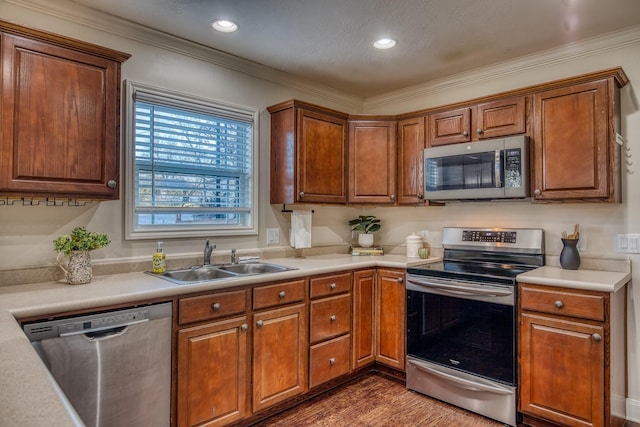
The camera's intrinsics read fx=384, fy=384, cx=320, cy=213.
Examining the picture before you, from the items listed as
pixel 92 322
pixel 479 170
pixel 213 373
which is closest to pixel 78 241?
pixel 92 322

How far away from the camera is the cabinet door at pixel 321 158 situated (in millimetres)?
3053

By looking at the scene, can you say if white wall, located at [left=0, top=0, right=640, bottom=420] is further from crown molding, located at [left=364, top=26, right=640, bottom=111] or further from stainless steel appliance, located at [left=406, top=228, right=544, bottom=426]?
stainless steel appliance, located at [left=406, top=228, right=544, bottom=426]

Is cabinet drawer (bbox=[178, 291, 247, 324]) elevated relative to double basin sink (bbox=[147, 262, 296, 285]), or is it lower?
lower

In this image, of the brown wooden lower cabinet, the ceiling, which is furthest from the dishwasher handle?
the brown wooden lower cabinet

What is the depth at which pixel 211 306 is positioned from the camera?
210 centimetres

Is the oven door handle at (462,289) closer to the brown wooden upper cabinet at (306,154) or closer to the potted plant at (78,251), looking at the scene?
the brown wooden upper cabinet at (306,154)

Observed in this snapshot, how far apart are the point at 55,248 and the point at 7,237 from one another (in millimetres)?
249

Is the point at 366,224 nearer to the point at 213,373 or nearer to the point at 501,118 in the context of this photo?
the point at 501,118

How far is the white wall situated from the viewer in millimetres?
2125

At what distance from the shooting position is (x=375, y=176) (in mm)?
3438

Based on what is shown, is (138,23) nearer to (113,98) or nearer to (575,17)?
(113,98)

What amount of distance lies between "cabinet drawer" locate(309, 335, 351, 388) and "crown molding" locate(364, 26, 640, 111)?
7.64 ft

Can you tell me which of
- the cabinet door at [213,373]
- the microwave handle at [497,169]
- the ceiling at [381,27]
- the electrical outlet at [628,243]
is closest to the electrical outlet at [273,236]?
the cabinet door at [213,373]

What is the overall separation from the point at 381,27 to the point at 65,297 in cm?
234
